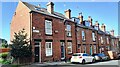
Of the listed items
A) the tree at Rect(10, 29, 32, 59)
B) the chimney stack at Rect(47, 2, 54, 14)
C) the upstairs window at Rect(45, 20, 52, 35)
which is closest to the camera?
the tree at Rect(10, 29, 32, 59)

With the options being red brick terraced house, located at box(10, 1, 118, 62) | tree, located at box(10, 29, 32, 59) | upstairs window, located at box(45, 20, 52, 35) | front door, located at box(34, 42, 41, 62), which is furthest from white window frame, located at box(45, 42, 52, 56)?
tree, located at box(10, 29, 32, 59)

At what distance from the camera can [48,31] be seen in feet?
78.4

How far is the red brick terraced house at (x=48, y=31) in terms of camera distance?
22.1 meters

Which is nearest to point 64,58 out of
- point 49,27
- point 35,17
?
point 49,27

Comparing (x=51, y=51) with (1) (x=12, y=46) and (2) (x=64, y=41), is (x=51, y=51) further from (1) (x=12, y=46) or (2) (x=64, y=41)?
(1) (x=12, y=46)

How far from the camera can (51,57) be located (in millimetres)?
23750

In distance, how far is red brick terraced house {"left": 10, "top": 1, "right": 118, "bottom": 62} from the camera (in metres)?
22.1

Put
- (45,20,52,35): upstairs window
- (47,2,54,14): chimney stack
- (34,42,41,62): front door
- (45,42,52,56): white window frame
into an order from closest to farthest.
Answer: (34,42,41,62): front door
(45,42,52,56): white window frame
(45,20,52,35): upstairs window
(47,2,54,14): chimney stack

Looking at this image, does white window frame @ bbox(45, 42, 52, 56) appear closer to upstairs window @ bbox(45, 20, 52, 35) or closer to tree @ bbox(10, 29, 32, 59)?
upstairs window @ bbox(45, 20, 52, 35)

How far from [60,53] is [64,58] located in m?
1.32

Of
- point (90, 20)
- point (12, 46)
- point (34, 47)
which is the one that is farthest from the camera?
point (90, 20)

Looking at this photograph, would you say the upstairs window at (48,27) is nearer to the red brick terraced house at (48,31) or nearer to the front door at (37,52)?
the red brick terraced house at (48,31)

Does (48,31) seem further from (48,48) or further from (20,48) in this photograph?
(20,48)

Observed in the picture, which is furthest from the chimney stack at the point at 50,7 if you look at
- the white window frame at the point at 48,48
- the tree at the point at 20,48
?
the tree at the point at 20,48
